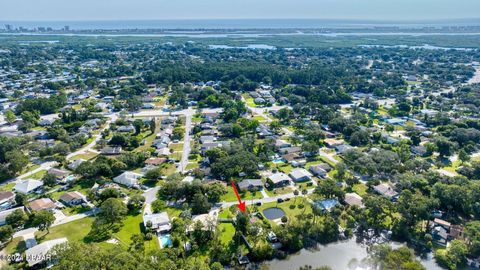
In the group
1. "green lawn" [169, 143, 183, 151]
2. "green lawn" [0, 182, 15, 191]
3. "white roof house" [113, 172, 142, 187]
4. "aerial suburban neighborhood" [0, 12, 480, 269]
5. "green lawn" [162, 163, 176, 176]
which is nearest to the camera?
"aerial suburban neighborhood" [0, 12, 480, 269]

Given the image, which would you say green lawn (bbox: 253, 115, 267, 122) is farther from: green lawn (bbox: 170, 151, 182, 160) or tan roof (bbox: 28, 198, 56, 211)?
tan roof (bbox: 28, 198, 56, 211)

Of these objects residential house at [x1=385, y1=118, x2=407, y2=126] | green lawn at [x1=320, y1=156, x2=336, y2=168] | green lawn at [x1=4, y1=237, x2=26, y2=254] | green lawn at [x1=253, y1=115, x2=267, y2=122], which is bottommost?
green lawn at [x1=4, y1=237, x2=26, y2=254]

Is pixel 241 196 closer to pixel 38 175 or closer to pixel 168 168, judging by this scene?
pixel 168 168

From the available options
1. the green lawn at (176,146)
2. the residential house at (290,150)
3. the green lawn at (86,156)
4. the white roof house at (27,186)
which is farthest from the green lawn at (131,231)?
the residential house at (290,150)

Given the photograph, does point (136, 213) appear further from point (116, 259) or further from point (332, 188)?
point (332, 188)

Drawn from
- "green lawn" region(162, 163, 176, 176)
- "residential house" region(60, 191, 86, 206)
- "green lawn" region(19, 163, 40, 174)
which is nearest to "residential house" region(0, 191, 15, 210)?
"residential house" region(60, 191, 86, 206)

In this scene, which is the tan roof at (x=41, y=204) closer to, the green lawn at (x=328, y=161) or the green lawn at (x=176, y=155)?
the green lawn at (x=176, y=155)
